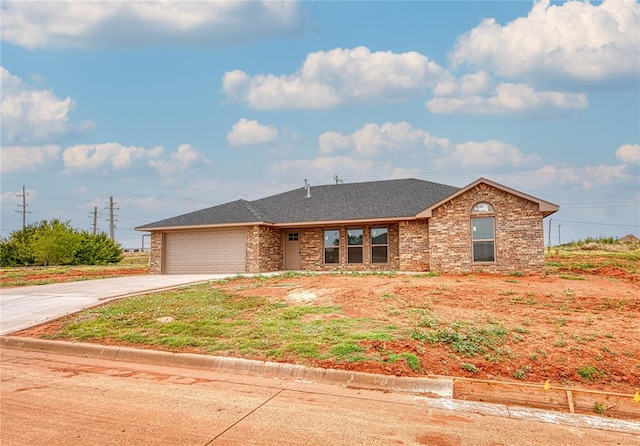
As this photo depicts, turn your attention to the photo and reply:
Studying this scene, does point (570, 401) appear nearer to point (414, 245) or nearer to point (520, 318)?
point (520, 318)

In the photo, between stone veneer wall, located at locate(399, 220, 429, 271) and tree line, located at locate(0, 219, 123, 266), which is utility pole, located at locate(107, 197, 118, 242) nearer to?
tree line, located at locate(0, 219, 123, 266)

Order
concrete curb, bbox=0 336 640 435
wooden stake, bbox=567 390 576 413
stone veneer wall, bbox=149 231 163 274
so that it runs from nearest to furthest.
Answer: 1. concrete curb, bbox=0 336 640 435
2. wooden stake, bbox=567 390 576 413
3. stone veneer wall, bbox=149 231 163 274

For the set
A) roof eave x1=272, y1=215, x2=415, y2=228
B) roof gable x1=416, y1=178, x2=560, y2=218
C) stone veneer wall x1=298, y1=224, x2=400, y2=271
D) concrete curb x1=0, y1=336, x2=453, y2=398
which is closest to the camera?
concrete curb x1=0, y1=336, x2=453, y2=398

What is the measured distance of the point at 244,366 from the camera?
22.9 feet

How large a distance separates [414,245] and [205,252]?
11.3 m

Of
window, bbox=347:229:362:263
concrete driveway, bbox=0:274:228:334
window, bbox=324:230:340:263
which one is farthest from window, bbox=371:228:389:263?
concrete driveway, bbox=0:274:228:334

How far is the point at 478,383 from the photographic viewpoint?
5.96m

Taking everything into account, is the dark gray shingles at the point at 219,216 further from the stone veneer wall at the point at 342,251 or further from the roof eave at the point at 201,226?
the stone veneer wall at the point at 342,251

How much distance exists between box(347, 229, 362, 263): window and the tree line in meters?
26.4

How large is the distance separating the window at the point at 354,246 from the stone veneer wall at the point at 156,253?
10466 millimetres

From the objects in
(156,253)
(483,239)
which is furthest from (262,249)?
(483,239)

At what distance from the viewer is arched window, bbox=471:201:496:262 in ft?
63.7

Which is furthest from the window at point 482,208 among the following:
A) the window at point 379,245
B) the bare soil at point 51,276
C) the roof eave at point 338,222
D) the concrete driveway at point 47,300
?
the bare soil at point 51,276

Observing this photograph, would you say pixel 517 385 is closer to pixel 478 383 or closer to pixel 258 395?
pixel 478 383
